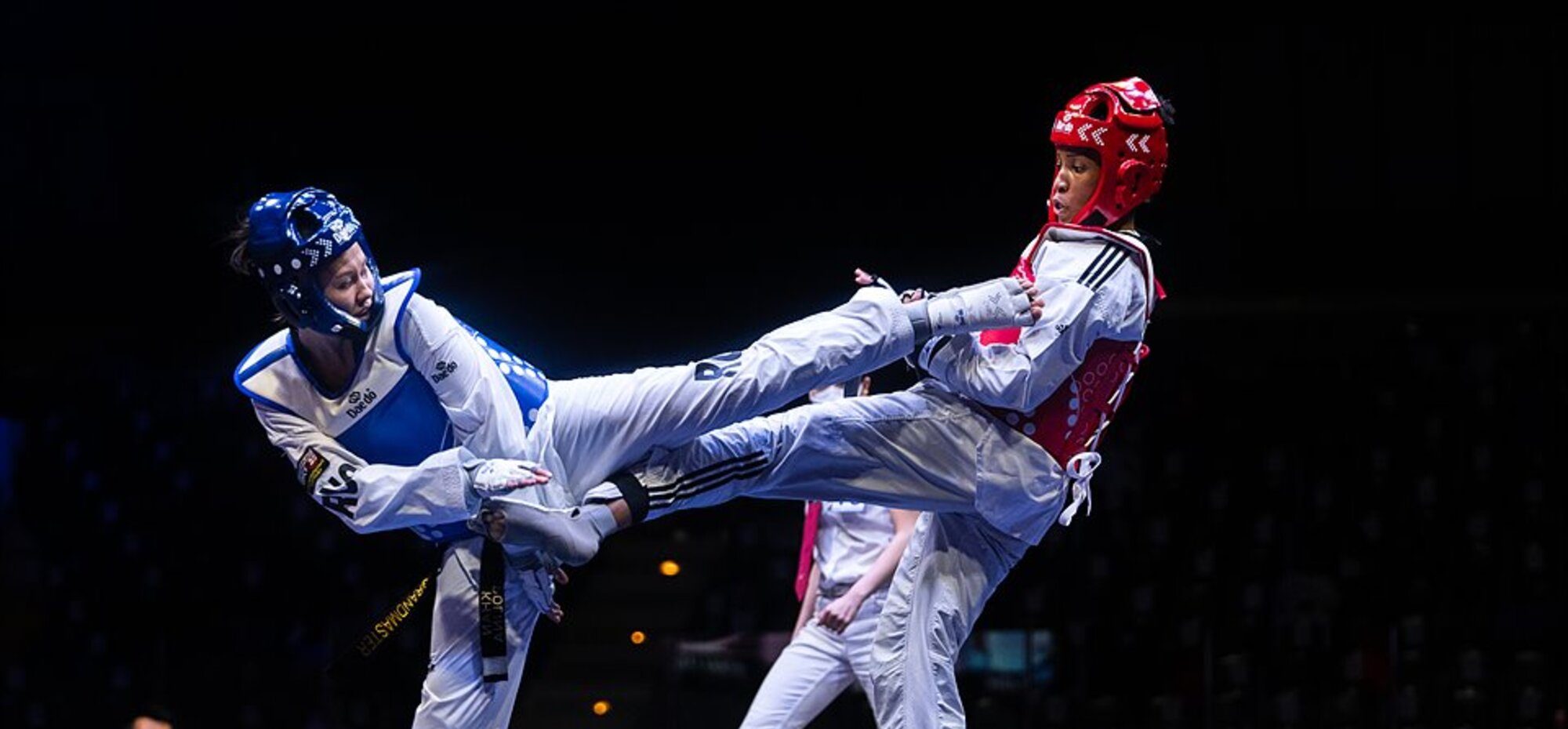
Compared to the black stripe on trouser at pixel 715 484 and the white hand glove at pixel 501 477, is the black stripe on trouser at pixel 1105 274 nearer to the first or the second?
the black stripe on trouser at pixel 715 484

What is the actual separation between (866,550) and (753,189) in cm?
290

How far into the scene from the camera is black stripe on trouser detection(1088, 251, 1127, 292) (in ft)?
14.0

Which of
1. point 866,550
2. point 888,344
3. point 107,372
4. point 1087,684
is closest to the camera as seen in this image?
point 888,344

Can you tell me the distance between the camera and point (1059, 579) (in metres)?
7.96

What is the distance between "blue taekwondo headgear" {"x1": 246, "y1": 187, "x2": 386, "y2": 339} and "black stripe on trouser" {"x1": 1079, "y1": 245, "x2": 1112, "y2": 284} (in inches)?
64.0

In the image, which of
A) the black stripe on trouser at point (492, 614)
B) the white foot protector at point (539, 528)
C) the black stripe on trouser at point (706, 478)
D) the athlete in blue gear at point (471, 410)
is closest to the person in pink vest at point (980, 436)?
the black stripe on trouser at point (706, 478)

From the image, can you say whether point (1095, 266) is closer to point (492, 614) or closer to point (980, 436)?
point (980, 436)

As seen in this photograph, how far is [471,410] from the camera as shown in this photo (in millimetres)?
4113

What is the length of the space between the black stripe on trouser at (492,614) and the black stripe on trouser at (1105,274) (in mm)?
1476

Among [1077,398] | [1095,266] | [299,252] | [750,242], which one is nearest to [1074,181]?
[1095,266]

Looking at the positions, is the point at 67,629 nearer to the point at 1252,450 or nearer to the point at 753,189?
the point at 753,189

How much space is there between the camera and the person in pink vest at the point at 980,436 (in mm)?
4293

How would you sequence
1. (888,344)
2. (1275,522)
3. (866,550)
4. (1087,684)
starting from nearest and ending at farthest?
(888,344) → (866,550) → (1087,684) → (1275,522)

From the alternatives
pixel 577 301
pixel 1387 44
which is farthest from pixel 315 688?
pixel 1387 44
